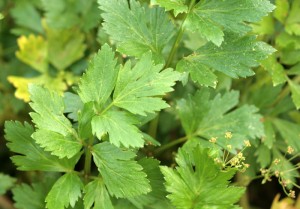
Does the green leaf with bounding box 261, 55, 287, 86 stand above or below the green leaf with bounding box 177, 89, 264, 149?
above

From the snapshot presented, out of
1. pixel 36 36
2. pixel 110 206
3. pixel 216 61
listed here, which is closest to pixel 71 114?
pixel 110 206

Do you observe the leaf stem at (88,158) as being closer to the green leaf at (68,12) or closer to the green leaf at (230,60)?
the green leaf at (230,60)

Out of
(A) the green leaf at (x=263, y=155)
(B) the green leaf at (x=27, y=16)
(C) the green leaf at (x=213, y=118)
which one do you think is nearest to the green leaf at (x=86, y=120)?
(C) the green leaf at (x=213, y=118)

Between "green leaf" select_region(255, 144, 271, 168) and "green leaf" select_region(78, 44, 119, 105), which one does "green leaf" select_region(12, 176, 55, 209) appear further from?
"green leaf" select_region(255, 144, 271, 168)

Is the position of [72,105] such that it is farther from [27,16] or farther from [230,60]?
[27,16]

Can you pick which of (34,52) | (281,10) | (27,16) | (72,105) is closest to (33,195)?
(72,105)

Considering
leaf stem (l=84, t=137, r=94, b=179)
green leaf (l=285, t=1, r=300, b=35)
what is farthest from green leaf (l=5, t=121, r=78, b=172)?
green leaf (l=285, t=1, r=300, b=35)
